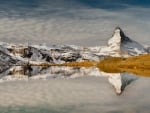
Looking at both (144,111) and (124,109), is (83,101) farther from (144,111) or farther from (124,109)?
(144,111)

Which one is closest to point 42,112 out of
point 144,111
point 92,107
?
point 92,107

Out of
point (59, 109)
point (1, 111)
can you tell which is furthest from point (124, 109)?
point (1, 111)

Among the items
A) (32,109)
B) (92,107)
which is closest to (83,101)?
(92,107)

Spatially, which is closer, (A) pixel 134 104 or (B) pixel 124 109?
(B) pixel 124 109

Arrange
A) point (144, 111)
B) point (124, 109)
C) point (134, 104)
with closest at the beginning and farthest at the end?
point (144, 111)
point (124, 109)
point (134, 104)

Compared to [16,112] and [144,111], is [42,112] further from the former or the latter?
[144,111]

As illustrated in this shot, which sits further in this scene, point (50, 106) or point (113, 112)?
point (50, 106)

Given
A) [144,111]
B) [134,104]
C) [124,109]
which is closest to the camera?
[144,111]

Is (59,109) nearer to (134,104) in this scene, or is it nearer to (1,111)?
(1,111)
